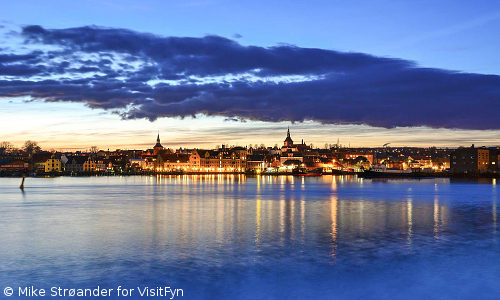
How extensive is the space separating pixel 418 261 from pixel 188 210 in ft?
59.4

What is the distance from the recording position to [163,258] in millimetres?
14805

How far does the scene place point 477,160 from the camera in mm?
113438

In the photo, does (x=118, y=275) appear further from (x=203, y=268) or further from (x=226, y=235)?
(x=226, y=235)

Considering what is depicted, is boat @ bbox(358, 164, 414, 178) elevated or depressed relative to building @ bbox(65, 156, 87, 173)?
depressed

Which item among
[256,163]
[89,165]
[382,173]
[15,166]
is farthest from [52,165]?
[382,173]

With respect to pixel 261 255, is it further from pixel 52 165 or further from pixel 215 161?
pixel 215 161

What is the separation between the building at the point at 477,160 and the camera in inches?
4461

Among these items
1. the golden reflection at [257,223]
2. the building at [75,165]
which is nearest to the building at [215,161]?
the building at [75,165]

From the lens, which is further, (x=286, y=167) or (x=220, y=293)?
(x=286, y=167)

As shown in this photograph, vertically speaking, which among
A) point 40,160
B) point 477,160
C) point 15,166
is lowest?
point 15,166

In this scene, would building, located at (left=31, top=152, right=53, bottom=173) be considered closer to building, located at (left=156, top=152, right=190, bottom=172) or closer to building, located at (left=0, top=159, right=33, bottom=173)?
building, located at (left=0, top=159, right=33, bottom=173)

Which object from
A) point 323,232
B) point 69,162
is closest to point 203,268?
point 323,232

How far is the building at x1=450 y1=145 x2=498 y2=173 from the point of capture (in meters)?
113

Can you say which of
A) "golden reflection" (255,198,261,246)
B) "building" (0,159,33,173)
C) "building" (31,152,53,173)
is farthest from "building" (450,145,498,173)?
"building" (0,159,33,173)
